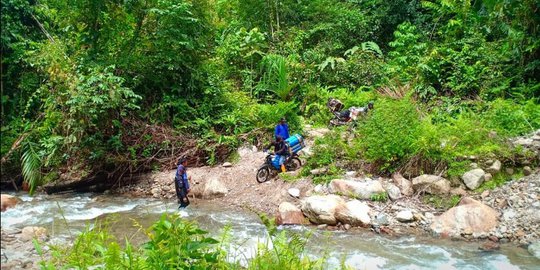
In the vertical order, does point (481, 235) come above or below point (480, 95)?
below

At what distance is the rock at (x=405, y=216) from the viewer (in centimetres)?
714

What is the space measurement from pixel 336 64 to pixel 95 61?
7.89 meters

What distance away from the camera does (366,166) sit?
8602 millimetres

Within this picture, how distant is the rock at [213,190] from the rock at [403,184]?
12.1 ft

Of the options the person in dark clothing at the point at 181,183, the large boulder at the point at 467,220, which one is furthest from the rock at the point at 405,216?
the person in dark clothing at the point at 181,183

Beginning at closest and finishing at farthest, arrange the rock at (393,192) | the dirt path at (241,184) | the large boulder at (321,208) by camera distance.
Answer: the large boulder at (321,208) < the rock at (393,192) < the dirt path at (241,184)

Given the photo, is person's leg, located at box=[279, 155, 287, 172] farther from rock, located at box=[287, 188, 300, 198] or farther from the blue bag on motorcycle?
rock, located at box=[287, 188, 300, 198]

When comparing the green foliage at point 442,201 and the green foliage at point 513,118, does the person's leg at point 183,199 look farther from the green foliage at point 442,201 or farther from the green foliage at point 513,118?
the green foliage at point 513,118

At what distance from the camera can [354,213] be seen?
23.8 ft

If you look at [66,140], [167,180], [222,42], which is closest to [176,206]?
[167,180]

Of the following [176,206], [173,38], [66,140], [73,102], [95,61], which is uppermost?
[173,38]

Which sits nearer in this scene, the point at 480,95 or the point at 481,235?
the point at 481,235

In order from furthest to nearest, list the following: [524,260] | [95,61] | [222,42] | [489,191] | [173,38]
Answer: [222,42], [173,38], [95,61], [489,191], [524,260]

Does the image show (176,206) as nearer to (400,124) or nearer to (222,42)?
(400,124)
